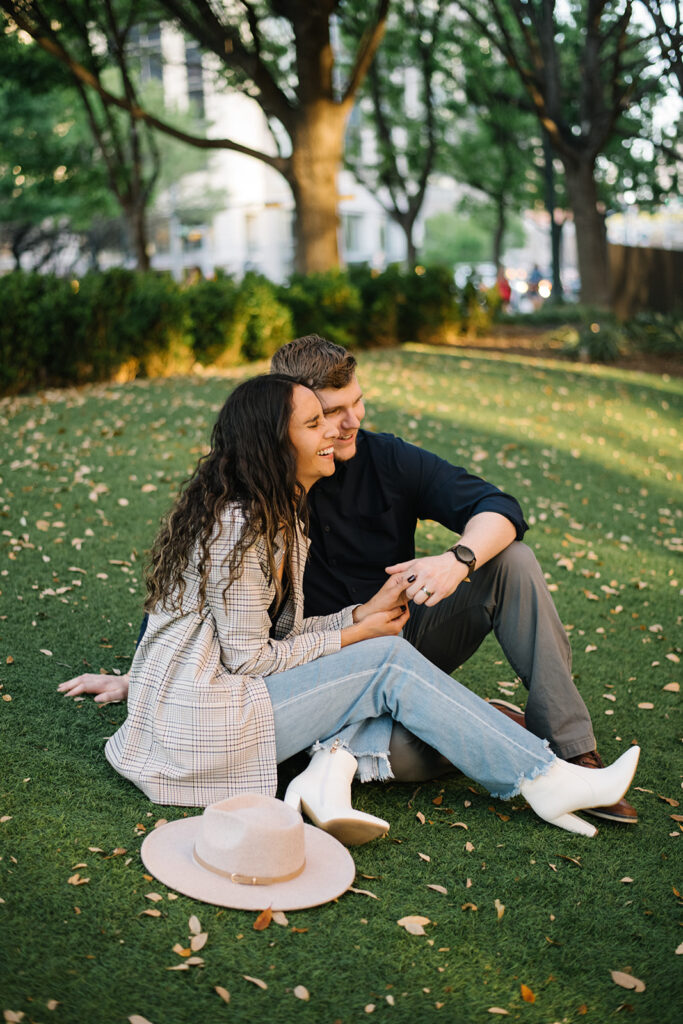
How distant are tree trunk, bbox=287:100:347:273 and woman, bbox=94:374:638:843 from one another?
40.8 ft

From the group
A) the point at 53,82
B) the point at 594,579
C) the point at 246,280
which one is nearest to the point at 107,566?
the point at 594,579

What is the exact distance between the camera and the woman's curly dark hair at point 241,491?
10.3ft

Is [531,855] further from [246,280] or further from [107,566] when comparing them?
[246,280]

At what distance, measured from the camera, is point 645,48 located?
23.7 m

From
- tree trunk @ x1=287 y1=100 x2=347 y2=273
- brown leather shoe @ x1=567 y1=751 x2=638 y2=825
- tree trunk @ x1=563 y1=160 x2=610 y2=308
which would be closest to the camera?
brown leather shoe @ x1=567 y1=751 x2=638 y2=825

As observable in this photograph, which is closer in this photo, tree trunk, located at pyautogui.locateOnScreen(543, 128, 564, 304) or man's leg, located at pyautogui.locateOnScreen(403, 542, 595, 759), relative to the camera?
man's leg, located at pyautogui.locateOnScreen(403, 542, 595, 759)

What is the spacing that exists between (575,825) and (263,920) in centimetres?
116

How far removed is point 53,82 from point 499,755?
16.2 m

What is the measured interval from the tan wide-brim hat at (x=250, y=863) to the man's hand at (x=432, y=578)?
0.83 metres

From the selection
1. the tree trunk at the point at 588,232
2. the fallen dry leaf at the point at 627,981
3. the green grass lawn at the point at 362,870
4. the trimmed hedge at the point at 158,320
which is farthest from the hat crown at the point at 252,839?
the tree trunk at the point at 588,232

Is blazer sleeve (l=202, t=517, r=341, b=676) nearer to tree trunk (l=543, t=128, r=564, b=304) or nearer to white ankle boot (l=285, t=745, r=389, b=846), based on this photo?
white ankle boot (l=285, t=745, r=389, b=846)

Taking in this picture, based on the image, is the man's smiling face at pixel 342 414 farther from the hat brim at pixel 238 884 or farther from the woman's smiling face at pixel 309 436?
the hat brim at pixel 238 884

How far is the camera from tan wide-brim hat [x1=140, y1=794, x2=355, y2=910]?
2.80 metres

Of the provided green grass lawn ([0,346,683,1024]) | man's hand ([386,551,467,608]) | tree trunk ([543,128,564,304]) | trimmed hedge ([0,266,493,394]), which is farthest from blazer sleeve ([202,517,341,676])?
tree trunk ([543,128,564,304])
